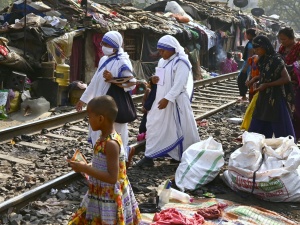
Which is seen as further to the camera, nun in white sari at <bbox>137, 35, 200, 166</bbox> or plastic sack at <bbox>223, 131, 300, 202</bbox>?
nun in white sari at <bbox>137, 35, 200, 166</bbox>

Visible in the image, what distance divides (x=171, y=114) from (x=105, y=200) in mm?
3417

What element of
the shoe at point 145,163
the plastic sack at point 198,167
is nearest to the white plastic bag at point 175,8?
the shoe at point 145,163

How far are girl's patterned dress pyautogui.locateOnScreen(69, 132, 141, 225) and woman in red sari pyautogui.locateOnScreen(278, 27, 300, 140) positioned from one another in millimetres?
4556

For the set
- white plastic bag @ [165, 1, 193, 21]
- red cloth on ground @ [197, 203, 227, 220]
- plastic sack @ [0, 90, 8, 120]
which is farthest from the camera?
white plastic bag @ [165, 1, 193, 21]

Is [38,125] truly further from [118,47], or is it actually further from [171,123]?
[118,47]

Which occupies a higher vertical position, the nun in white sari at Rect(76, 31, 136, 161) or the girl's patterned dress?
the nun in white sari at Rect(76, 31, 136, 161)

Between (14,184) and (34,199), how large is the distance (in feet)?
2.02

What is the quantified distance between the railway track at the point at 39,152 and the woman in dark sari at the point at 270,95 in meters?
1.89

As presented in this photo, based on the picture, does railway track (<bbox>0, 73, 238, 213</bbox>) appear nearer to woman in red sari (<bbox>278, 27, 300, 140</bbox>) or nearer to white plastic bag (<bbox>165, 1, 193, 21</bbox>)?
woman in red sari (<bbox>278, 27, 300, 140</bbox>)

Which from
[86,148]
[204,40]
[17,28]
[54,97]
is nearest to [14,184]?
[86,148]

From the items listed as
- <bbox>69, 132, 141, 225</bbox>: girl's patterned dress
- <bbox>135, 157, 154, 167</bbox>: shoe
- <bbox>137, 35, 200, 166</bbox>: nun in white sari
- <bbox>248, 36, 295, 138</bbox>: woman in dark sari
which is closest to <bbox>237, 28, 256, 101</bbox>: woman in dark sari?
<bbox>248, 36, 295, 138</bbox>: woman in dark sari

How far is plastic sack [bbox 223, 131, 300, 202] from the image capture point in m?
5.65

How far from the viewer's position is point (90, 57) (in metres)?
14.7

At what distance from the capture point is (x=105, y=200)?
3578 mm
